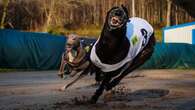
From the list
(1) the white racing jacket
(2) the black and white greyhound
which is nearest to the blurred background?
(2) the black and white greyhound

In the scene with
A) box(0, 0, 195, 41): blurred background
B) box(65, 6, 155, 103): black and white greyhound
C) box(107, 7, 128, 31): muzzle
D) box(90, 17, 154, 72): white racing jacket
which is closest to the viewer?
box(107, 7, 128, 31): muzzle

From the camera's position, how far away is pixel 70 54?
629 inches

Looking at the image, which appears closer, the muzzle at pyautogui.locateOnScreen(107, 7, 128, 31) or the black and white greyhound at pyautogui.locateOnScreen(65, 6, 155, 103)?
the muzzle at pyautogui.locateOnScreen(107, 7, 128, 31)

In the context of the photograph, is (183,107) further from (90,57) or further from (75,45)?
(75,45)

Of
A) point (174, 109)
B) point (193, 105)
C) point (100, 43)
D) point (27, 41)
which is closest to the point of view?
point (100, 43)

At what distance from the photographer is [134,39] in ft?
30.3

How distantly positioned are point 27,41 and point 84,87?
55.3 feet

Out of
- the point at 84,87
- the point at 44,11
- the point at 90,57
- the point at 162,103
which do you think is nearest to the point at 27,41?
the point at 84,87

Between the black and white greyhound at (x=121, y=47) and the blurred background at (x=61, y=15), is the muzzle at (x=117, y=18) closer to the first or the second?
the black and white greyhound at (x=121, y=47)

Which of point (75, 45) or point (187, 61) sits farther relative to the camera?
point (187, 61)

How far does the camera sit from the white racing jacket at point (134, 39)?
30.3 feet

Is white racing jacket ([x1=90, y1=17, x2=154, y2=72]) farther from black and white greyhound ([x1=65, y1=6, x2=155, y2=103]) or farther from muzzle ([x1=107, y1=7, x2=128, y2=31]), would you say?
muzzle ([x1=107, y1=7, x2=128, y2=31])

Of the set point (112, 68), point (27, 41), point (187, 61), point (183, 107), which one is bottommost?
point (187, 61)

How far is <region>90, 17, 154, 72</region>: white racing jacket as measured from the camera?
924 cm
